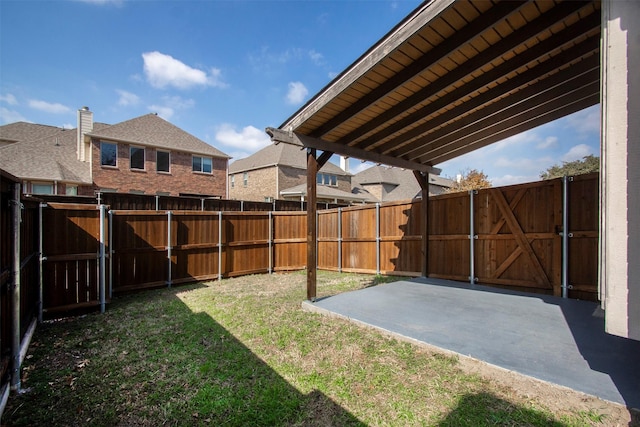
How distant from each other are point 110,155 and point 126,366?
17930 millimetres

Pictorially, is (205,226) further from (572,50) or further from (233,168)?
(233,168)

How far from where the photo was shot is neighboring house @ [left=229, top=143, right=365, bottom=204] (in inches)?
968

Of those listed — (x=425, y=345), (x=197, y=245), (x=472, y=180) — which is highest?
(x=472, y=180)

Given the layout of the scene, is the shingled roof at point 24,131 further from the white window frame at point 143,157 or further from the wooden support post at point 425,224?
the wooden support post at point 425,224

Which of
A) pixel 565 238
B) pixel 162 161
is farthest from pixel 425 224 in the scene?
pixel 162 161

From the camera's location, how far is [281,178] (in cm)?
2528

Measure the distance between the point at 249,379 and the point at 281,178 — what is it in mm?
22905

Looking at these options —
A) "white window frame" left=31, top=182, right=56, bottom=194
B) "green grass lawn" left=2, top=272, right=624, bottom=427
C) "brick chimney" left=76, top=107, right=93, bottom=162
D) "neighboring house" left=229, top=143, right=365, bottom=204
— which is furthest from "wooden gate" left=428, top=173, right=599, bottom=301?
"brick chimney" left=76, top=107, right=93, bottom=162

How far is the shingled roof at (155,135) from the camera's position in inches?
687

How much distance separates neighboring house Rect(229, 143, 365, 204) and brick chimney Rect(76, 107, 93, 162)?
12179mm

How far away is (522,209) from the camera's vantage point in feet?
20.0

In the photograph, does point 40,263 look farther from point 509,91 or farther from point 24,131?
point 24,131

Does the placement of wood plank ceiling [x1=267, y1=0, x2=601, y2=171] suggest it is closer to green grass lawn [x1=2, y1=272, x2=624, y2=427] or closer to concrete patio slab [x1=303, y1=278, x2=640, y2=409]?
concrete patio slab [x1=303, y1=278, x2=640, y2=409]

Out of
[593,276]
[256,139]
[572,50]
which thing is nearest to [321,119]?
[572,50]
